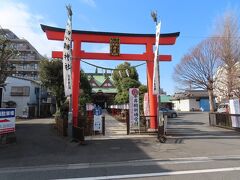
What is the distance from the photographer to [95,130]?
1585cm

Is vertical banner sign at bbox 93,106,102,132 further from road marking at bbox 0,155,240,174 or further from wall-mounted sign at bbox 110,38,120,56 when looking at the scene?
road marking at bbox 0,155,240,174

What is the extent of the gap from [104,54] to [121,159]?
7.97 metres

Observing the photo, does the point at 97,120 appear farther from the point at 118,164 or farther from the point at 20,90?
the point at 20,90

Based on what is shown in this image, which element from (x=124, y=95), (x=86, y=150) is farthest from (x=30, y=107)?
(x=86, y=150)

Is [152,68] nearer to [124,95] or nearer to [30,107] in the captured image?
[124,95]

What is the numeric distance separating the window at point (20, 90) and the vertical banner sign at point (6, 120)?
29190 mm

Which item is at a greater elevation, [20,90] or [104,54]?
[20,90]

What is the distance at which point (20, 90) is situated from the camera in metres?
41.7

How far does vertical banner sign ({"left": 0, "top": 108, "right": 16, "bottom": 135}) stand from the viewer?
42.4 ft

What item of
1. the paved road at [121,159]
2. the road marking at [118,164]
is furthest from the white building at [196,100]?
the road marking at [118,164]

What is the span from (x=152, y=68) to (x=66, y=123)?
5982 millimetres

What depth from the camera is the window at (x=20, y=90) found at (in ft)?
136

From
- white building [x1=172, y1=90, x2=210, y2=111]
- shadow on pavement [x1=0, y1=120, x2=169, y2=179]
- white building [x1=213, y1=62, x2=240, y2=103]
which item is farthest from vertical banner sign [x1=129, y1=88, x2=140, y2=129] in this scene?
white building [x1=172, y1=90, x2=210, y2=111]

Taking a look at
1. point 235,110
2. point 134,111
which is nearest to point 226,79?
point 235,110
